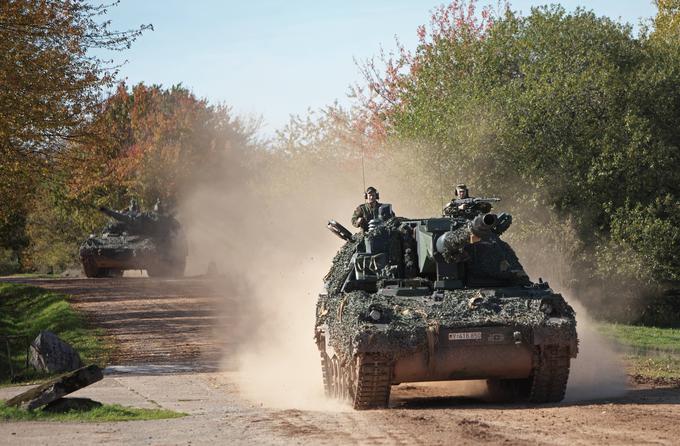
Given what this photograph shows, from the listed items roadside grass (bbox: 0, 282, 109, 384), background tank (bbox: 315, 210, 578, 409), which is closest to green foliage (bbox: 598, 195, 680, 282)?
roadside grass (bbox: 0, 282, 109, 384)

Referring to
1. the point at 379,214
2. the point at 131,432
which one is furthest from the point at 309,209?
the point at 131,432

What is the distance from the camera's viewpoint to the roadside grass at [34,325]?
73.6ft

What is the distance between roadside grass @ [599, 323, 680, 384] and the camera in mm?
18875

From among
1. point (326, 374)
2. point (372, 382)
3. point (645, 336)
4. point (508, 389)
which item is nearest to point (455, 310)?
point (372, 382)

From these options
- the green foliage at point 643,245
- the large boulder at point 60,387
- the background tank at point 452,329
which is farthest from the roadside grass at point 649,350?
the large boulder at point 60,387

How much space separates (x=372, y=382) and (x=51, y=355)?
7741mm

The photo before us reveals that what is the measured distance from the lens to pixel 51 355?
1989 centimetres

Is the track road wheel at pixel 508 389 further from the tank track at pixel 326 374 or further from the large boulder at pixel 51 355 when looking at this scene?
the large boulder at pixel 51 355

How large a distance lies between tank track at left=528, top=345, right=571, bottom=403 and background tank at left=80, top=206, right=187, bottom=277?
3363 cm

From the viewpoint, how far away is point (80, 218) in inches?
2194

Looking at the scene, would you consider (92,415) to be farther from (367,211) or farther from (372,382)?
(367,211)

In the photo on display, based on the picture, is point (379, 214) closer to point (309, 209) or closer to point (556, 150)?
point (556, 150)

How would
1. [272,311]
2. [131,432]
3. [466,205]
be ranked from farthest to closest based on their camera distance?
[272,311]
[466,205]
[131,432]

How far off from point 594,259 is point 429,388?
1558 cm
